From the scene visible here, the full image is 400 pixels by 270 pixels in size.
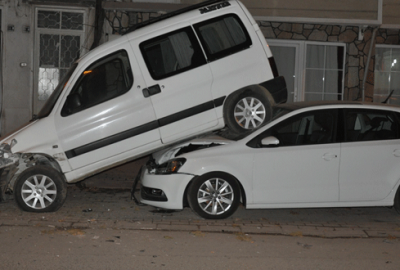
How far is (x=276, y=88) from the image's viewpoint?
8047 millimetres

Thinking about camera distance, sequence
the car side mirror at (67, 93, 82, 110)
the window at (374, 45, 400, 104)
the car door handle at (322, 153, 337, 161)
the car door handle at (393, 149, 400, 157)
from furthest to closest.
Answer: the window at (374, 45, 400, 104)
the car side mirror at (67, 93, 82, 110)
the car door handle at (393, 149, 400, 157)
the car door handle at (322, 153, 337, 161)

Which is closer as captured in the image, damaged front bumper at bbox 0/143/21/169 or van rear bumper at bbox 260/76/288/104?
damaged front bumper at bbox 0/143/21/169

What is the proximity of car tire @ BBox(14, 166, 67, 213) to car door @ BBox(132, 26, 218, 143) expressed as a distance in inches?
63.9

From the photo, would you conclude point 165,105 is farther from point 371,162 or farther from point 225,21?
point 371,162

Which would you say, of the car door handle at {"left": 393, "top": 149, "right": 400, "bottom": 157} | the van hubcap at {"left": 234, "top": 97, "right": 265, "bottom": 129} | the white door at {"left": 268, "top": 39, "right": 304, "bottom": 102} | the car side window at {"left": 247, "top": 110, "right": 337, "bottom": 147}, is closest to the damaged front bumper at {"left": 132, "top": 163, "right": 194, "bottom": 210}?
the car side window at {"left": 247, "top": 110, "right": 337, "bottom": 147}

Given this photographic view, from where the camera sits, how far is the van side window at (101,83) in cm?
762

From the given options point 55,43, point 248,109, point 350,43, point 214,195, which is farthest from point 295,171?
point 55,43

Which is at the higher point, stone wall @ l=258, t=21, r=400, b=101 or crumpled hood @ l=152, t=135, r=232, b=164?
stone wall @ l=258, t=21, r=400, b=101

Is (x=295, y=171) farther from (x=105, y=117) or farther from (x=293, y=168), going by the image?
(x=105, y=117)

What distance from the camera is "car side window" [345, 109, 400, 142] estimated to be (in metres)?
7.46

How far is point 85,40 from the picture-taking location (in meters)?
13.0

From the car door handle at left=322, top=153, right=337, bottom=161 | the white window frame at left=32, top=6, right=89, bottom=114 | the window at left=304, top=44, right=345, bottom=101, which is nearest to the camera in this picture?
the car door handle at left=322, top=153, right=337, bottom=161

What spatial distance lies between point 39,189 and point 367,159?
4525 millimetres

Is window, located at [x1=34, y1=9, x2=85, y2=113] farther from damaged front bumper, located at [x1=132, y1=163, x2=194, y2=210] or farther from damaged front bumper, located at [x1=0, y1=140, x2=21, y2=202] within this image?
damaged front bumper, located at [x1=132, y1=163, x2=194, y2=210]
